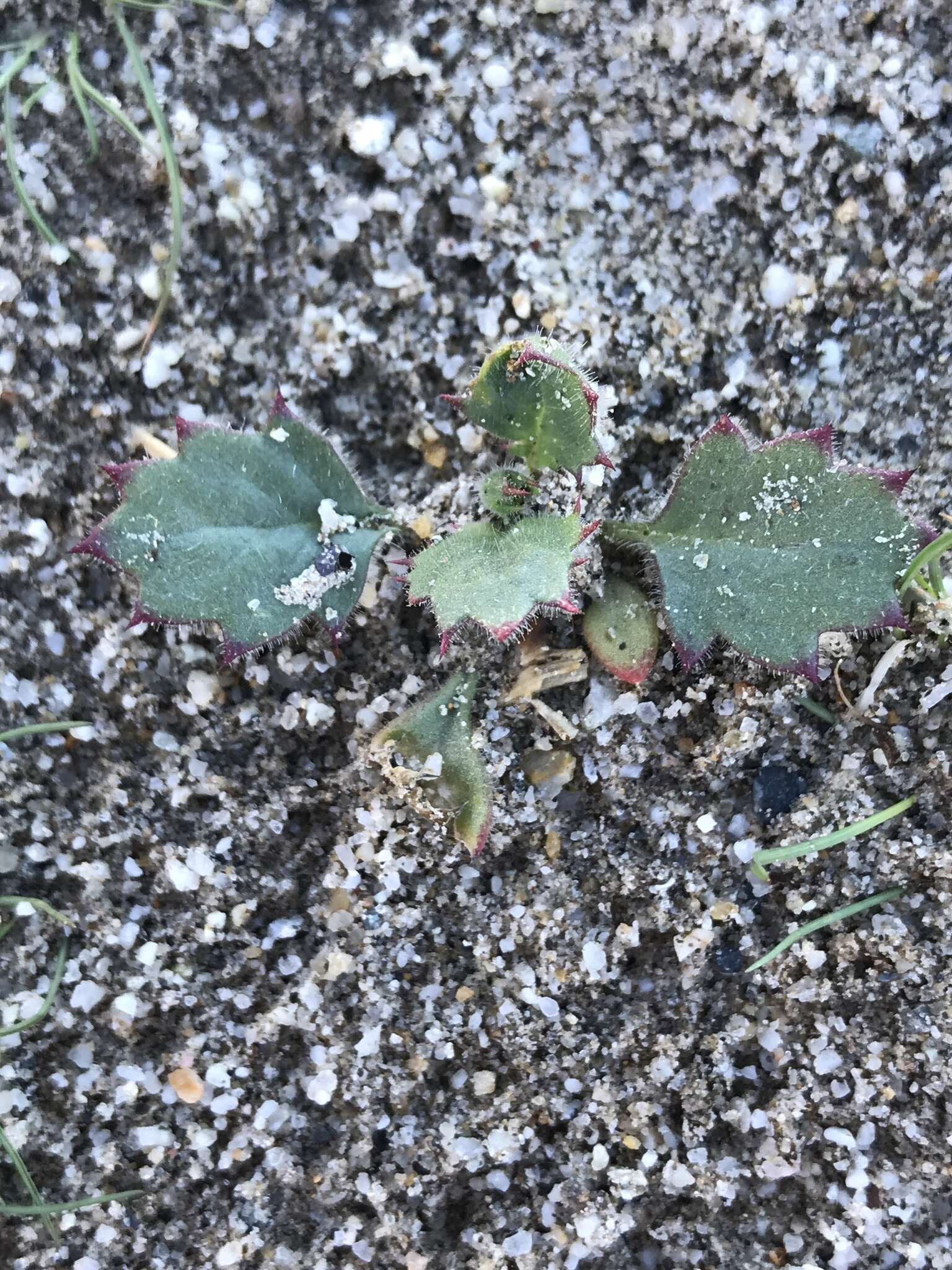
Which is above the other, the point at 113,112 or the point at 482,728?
the point at 113,112

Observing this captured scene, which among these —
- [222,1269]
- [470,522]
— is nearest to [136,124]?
[470,522]

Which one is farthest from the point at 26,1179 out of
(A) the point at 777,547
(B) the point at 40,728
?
(A) the point at 777,547

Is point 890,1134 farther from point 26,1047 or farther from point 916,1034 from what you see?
point 26,1047

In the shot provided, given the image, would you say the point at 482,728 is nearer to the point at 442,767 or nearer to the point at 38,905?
the point at 442,767

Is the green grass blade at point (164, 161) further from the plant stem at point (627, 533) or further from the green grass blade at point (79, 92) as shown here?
the plant stem at point (627, 533)

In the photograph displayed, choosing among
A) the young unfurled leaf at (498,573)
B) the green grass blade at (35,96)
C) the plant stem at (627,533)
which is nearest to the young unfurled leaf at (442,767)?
the young unfurled leaf at (498,573)

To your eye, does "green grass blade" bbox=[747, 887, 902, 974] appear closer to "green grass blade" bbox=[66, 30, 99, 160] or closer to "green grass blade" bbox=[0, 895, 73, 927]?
"green grass blade" bbox=[0, 895, 73, 927]

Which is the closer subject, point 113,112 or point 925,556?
point 925,556
